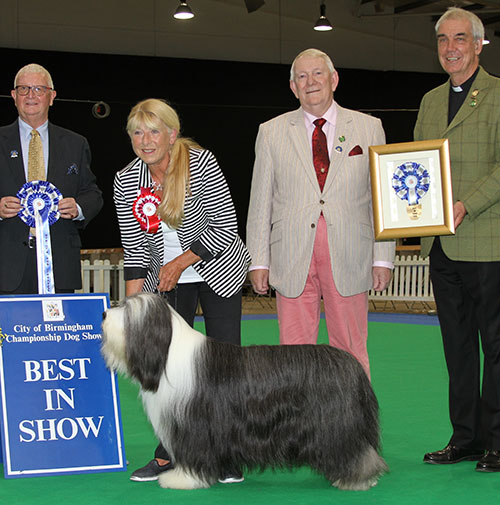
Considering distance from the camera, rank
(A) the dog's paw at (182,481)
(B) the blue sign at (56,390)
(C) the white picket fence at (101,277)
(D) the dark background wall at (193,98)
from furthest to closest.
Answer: (D) the dark background wall at (193,98) < (C) the white picket fence at (101,277) < (B) the blue sign at (56,390) < (A) the dog's paw at (182,481)

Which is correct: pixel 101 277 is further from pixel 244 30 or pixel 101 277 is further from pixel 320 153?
pixel 320 153

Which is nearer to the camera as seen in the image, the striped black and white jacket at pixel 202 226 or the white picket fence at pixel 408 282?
the striped black and white jacket at pixel 202 226

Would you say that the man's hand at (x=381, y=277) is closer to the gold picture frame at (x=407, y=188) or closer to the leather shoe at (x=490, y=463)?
the gold picture frame at (x=407, y=188)

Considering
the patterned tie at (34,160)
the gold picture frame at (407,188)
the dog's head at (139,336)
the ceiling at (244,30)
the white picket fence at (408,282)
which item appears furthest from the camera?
the ceiling at (244,30)

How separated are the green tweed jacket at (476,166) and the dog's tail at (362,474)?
0.97 meters

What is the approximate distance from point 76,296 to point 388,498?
1.61m

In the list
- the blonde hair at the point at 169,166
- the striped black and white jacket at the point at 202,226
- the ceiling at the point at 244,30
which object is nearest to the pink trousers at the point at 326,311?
the striped black and white jacket at the point at 202,226

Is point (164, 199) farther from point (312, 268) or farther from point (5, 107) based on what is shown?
point (5, 107)

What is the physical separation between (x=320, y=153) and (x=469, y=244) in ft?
2.55

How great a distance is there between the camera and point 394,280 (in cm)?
1149

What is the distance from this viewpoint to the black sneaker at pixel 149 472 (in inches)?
125

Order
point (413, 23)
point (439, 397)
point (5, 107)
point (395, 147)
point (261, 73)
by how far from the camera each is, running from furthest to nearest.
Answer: point (413, 23) → point (261, 73) → point (5, 107) → point (439, 397) → point (395, 147)

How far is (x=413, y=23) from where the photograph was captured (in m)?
15.4

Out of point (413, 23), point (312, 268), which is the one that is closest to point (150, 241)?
point (312, 268)
